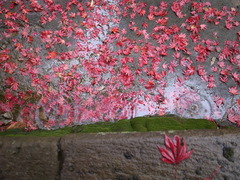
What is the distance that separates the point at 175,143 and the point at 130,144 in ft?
1.31

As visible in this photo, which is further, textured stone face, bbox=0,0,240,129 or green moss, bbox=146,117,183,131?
textured stone face, bbox=0,0,240,129

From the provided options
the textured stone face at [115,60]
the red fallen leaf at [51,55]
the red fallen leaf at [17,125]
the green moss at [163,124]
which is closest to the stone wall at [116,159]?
the green moss at [163,124]

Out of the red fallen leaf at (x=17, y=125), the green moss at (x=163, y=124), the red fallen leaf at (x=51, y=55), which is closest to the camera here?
the green moss at (x=163, y=124)

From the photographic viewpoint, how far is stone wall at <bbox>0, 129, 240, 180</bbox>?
1706 millimetres

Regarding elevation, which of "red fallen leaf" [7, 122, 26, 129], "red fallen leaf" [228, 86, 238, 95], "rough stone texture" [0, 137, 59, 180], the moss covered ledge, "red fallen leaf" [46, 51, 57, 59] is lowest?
"rough stone texture" [0, 137, 59, 180]

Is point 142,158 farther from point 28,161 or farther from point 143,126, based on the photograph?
point 28,161

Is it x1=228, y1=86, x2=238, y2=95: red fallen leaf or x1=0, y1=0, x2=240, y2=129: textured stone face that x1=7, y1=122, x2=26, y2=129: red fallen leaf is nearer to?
x1=0, y1=0, x2=240, y2=129: textured stone face

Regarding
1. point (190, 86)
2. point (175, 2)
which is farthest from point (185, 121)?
point (175, 2)

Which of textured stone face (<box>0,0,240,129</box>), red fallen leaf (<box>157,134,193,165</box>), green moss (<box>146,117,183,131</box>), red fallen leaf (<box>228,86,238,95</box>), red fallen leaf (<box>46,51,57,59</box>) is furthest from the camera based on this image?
red fallen leaf (<box>46,51,57,59</box>)

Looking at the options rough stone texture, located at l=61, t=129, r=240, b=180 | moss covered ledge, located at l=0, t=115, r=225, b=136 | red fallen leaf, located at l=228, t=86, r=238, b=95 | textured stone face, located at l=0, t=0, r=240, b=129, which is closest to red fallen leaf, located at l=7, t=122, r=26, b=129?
textured stone face, located at l=0, t=0, r=240, b=129

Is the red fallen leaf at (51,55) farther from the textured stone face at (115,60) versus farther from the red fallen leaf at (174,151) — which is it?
the red fallen leaf at (174,151)

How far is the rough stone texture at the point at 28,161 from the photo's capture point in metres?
1.73

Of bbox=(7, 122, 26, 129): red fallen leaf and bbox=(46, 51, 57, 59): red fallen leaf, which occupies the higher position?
bbox=(46, 51, 57, 59): red fallen leaf

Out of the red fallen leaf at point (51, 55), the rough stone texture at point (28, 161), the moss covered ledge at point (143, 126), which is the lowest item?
the rough stone texture at point (28, 161)
